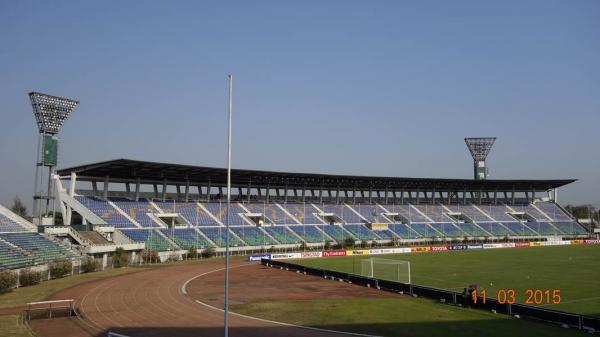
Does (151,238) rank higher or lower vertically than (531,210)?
lower

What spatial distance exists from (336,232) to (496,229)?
139 ft

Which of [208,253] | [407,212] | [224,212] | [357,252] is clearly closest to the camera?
[208,253]

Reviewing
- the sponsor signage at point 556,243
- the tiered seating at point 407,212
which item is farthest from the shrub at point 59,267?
the sponsor signage at point 556,243

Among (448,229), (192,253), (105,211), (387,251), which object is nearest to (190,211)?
(192,253)

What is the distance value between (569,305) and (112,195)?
2733 inches

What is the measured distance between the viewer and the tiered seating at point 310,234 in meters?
88.9

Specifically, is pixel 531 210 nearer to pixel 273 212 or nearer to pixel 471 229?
pixel 471 229

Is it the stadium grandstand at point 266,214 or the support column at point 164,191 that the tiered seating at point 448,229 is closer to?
the stadium grandstand at point 266,214

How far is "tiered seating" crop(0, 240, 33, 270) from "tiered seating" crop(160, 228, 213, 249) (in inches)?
1085

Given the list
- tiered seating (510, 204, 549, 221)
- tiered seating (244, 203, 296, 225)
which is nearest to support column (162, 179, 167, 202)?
tiered seating (244, 203, 296, 225)

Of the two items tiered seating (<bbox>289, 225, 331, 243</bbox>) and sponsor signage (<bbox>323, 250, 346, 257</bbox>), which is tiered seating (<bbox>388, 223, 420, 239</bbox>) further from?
sponsor signage (<bbox>323, 250, 346, 257</bbox>)

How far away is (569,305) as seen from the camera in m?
31.3

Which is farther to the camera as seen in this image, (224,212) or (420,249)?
(224,212)

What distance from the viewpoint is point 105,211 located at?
71500 millimetres
